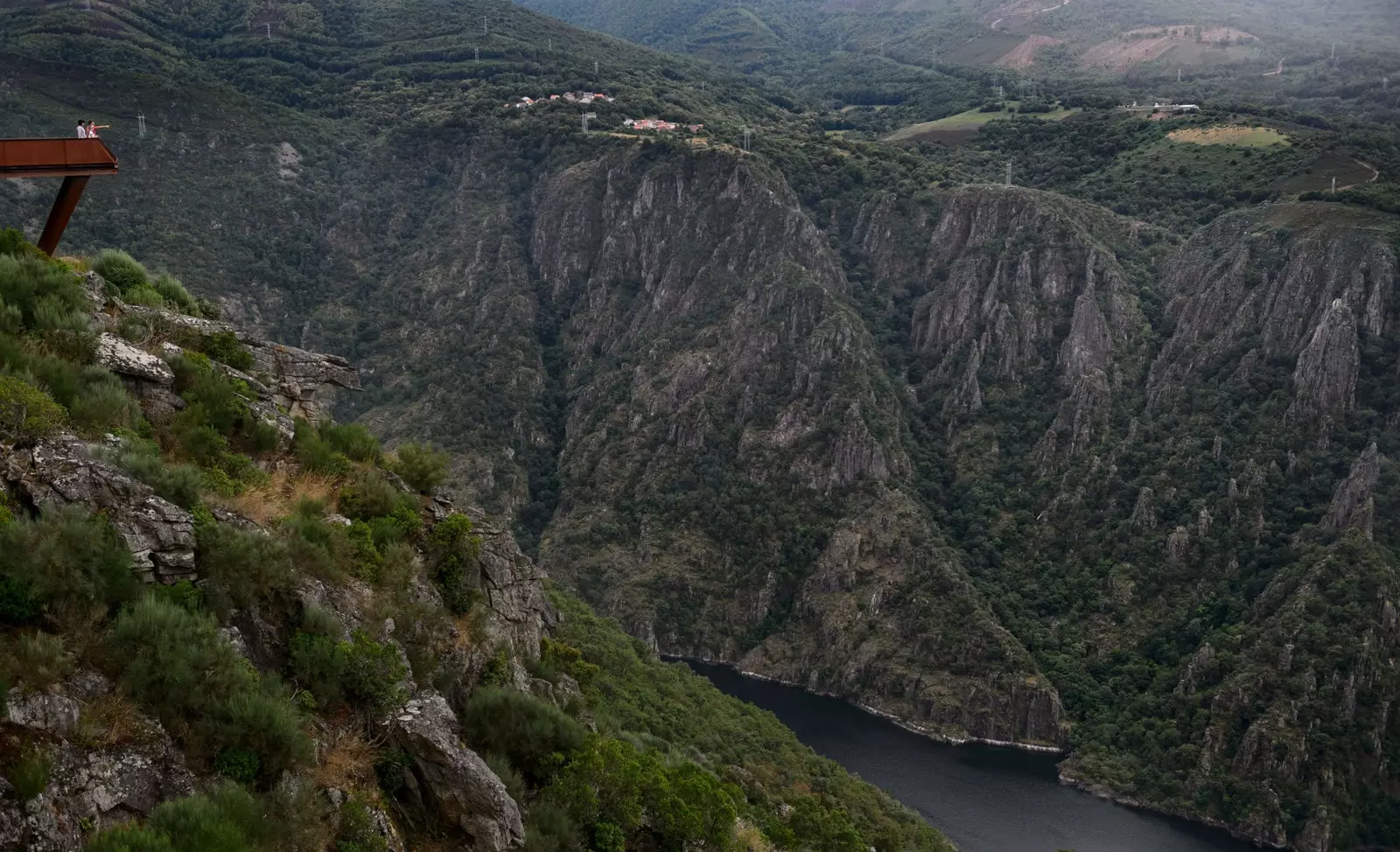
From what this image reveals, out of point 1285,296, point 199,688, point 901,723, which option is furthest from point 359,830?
point 1285,296

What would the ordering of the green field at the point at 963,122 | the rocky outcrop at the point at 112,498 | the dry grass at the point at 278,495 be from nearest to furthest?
the rocky outcrop at the point at 112,498, the dry grass at the point at 278,495, the green field at the point at 963,122

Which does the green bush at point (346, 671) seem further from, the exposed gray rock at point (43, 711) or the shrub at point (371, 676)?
the exposed gray rock at point (43, 711)

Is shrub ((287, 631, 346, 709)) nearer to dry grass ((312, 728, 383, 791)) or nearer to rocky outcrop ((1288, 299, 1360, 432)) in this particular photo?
dry grass ((312, 728, 383, 791))

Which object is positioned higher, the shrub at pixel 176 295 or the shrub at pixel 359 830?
the shrub at pixel 176 295

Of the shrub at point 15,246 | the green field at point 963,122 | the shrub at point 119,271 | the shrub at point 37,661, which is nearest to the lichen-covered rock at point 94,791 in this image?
the shrub at point 37,661

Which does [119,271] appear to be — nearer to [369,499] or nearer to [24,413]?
[369,499]

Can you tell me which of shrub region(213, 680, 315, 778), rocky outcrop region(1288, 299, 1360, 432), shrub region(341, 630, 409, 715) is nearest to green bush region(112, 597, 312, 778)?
shrub region(213, 680, 315, 778)
